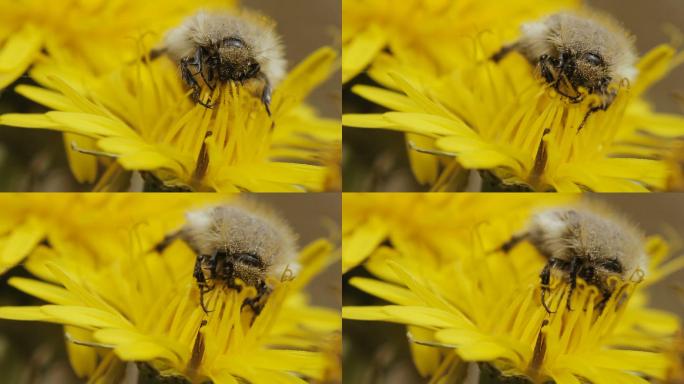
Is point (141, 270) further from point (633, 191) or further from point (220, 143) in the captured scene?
point (633, 191)


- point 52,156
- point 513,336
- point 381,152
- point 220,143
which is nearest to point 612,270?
point 513,336

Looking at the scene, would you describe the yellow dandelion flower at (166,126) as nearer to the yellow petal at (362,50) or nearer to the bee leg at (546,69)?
the yellow petal at (362,50)

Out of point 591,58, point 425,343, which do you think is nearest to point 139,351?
point 425,343

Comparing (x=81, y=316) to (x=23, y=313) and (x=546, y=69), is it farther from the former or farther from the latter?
(x=546, y=69)

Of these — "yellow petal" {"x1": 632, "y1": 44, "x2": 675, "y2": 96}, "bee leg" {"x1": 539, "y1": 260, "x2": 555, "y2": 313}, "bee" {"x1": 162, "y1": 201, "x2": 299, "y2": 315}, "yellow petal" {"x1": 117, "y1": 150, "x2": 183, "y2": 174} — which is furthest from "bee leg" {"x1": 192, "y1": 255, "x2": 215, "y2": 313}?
"yellow petal" {"x1": 632, "y1": 44, "x2": 675, "y2": 96}

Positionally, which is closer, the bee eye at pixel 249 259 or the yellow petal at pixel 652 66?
the bee eye at pixel 249 259

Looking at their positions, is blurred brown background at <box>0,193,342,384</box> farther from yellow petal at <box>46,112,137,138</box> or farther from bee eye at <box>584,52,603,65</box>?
bee eye at <box>584,52,603,65</box>

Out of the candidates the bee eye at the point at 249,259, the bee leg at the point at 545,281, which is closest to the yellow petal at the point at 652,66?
the bee leg at the point at 545,281
